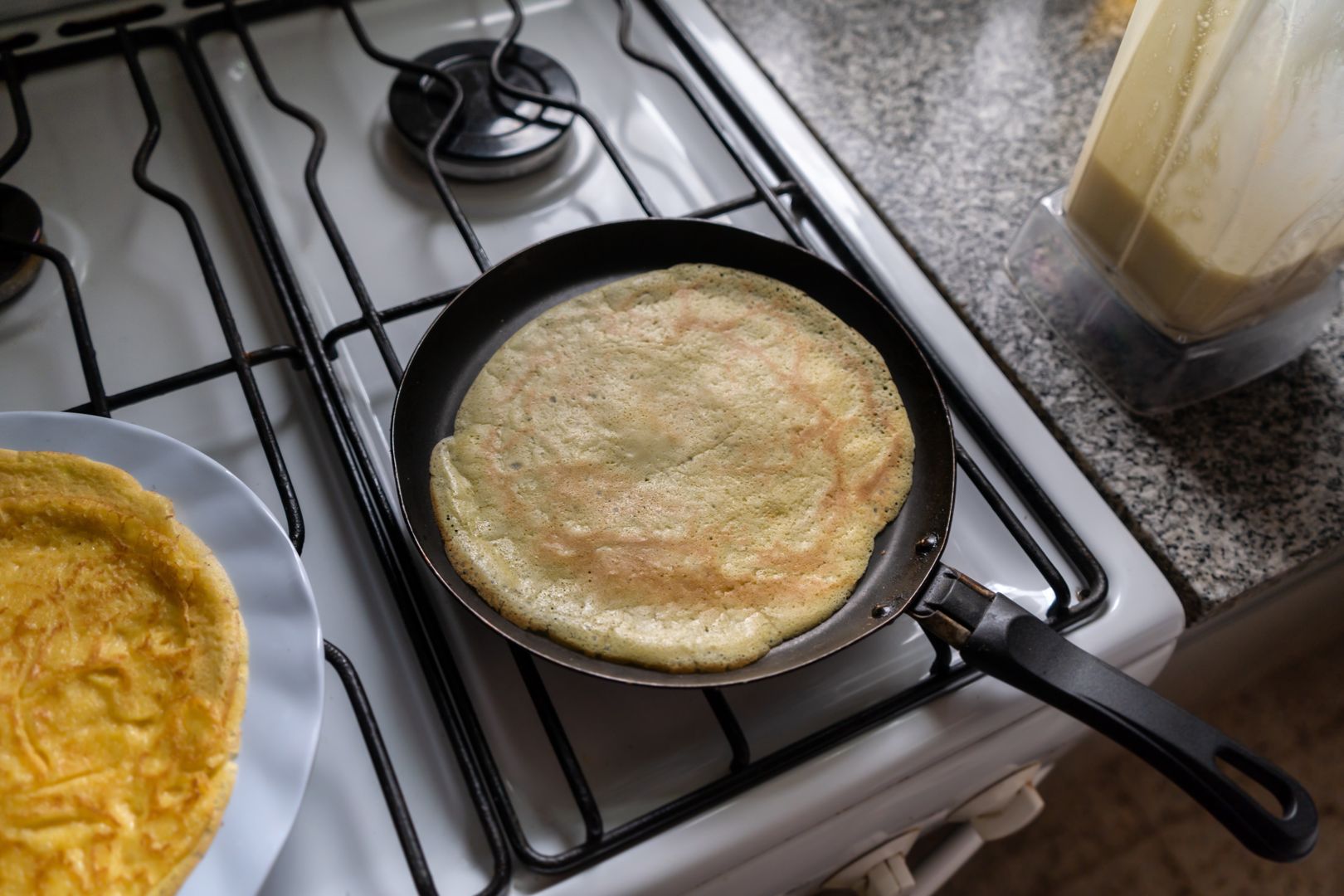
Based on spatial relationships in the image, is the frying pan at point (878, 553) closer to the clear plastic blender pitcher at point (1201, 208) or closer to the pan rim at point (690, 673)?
the pan rim at point (690, 673)

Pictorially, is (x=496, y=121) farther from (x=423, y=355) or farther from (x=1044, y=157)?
(x=1044, y=157)

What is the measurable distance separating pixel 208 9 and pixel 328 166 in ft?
0.81

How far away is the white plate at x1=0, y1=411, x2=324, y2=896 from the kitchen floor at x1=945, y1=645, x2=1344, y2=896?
90cm

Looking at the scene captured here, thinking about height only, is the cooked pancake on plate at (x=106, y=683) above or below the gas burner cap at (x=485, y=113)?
below

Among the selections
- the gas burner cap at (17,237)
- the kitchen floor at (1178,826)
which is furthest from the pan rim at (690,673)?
the kitchen floor at (1178,826)

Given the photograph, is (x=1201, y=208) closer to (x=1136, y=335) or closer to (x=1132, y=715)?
(x=1136, y=335)

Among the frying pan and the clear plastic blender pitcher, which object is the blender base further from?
the frying pan

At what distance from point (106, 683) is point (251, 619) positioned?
0.09 m

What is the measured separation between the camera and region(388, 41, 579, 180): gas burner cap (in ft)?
2.70

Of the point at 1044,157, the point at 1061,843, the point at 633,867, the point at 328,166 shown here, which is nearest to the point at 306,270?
the point at 328,166

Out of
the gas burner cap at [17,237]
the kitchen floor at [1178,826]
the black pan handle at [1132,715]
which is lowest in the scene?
the kitchen floor at [1178,826]

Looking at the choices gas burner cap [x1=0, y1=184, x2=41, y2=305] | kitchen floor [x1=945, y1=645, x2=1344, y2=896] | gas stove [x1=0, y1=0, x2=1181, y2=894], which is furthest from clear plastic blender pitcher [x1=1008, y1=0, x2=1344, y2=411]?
gas burner cap [x1=0, y1=184, x2=41, y2=305]

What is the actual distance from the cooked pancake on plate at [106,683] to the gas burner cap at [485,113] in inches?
15.3

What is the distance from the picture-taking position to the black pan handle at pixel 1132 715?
482 millimetres
